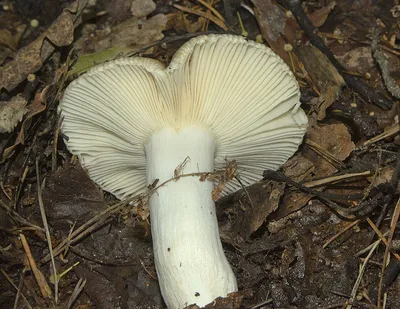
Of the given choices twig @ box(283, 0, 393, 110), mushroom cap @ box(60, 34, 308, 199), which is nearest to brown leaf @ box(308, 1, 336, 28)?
twig @ box(283, 0, 393, 110)

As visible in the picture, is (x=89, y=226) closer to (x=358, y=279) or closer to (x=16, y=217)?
(x=16, y=217)

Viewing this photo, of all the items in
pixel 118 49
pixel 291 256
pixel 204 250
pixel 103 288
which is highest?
pixel 118 49

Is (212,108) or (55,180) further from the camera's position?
(55,180)

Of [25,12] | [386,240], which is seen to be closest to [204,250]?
[386,240]

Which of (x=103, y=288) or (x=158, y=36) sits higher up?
(x=158, y=36)

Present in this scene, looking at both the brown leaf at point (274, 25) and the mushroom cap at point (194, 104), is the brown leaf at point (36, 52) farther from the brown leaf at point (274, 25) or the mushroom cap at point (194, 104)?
the brown leaf at point (274, 25)

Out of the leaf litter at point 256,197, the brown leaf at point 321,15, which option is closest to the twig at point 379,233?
the leaf litter at point 256,197

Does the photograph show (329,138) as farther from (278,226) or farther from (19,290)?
(19,290)
